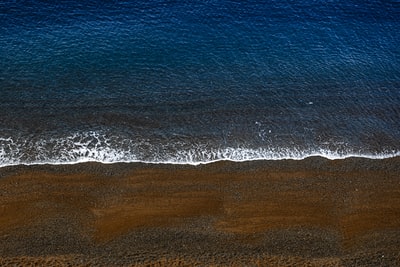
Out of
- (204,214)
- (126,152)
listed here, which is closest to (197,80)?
(126,152)

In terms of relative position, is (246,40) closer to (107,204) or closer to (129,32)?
(129,32)


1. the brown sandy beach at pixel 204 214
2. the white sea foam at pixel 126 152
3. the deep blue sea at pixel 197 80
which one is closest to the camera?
the brown sandy beach at pixel 204 214

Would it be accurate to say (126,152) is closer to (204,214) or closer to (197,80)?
(204,214)

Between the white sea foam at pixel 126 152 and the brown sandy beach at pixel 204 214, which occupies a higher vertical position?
the white sea foam at pixel 126 152

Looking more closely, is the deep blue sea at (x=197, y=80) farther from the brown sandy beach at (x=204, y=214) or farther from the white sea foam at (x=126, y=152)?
the brown sandy beach at (x=204, y=214)

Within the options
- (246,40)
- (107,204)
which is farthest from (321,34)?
(107,204)

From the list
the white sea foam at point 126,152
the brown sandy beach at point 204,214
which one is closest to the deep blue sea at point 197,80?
the white sea foam at point 126,152

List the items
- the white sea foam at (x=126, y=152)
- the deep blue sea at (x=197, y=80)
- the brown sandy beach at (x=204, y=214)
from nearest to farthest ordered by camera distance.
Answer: the brown sandy beach at (x=204, y=214) → the white sea foam at (x=126, y=152) → the deep blue sea at (x=197, y=80)
